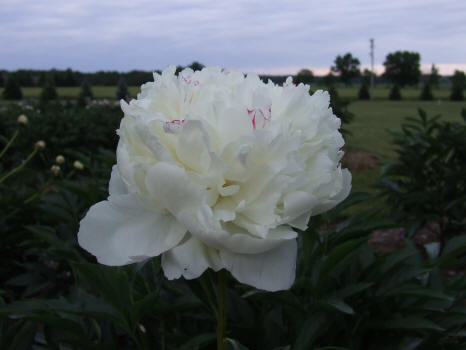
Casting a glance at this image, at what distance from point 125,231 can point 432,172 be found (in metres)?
3.46

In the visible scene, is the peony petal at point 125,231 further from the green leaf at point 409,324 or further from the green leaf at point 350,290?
the green leaf at point 409,324

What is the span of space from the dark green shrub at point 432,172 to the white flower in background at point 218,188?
120 inches

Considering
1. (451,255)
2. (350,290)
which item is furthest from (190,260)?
(451,255)

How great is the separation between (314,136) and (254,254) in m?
0.24

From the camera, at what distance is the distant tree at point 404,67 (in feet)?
258

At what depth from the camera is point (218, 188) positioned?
723mm

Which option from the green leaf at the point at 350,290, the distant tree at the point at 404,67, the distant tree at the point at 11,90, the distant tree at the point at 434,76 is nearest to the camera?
the green leaf at the point at 350,290

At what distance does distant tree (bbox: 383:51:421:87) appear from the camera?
7850cm

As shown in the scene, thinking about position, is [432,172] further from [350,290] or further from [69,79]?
[69,79]

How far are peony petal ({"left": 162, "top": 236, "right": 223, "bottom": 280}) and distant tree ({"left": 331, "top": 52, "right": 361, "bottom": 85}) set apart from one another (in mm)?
87194

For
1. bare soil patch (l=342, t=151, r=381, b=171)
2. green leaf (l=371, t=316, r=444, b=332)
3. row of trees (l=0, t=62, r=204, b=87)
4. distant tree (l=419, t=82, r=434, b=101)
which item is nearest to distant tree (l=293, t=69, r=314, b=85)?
green leaf (l=371, t=316, r=444, b=332)

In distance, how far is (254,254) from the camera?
73 centimetres

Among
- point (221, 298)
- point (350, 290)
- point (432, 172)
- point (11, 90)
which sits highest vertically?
point (11, 90)

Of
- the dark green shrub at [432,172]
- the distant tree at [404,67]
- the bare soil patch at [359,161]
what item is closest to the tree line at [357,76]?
the distant tree at [404,67]
